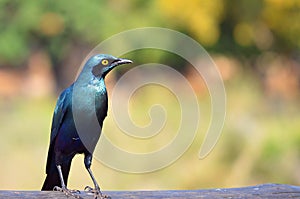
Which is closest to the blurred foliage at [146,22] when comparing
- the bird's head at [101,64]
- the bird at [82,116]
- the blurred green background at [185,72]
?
the blurred green background at [185,72]

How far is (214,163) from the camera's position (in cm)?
1095

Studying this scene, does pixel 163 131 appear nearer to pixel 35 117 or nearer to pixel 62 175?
pixel 35 117

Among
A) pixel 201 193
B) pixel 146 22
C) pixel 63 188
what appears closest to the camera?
pixel 201 193

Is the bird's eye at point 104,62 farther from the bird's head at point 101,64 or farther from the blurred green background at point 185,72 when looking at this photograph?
the blurred green background at point 185,72

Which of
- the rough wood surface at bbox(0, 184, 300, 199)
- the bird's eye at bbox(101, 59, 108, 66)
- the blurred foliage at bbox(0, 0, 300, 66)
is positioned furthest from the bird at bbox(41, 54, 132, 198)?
the blurred foliage at bbox(0, 0, 300, 66)

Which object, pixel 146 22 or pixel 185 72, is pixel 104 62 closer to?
pixel 146 22

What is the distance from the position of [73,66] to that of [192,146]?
18602 mm

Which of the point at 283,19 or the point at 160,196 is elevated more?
the point at 283,19

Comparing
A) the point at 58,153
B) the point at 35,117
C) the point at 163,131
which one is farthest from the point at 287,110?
the point at 58,153

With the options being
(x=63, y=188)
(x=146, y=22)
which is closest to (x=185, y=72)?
(x=146, y=22)

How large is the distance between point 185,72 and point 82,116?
24476 millimetres

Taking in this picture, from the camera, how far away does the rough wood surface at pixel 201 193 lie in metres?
4.39

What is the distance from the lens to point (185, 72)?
2947 cm

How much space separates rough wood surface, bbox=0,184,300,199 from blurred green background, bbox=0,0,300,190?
19.0 ft
